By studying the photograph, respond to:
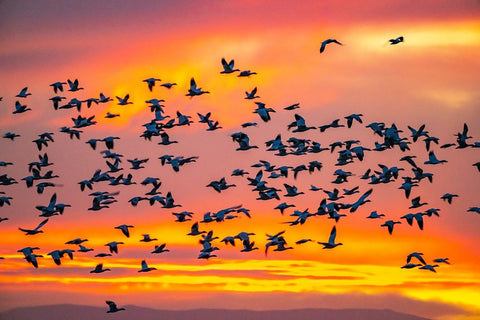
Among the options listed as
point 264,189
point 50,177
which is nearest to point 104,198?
point 50,177

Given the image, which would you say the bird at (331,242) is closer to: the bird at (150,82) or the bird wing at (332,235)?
the bird wing at (332,235)

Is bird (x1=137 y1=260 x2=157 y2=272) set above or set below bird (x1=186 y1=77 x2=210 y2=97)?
below

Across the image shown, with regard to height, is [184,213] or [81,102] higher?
[81,102]

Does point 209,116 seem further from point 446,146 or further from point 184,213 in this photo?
point 446,146

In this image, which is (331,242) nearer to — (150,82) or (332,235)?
(332,235)

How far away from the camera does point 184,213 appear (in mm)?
100562

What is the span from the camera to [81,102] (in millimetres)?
99250

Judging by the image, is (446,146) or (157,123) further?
(157,123)

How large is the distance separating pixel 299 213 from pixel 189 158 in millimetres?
8288

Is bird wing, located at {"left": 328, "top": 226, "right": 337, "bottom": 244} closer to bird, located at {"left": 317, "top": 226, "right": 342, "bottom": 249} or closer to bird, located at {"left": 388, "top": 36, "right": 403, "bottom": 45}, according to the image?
bird, located at {"left": 317, "top": 226, "right": 342, "bottom": 249}

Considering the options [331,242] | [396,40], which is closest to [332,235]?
[331,242]

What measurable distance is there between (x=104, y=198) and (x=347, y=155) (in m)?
16.2

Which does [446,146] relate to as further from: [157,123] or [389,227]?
[157,123]

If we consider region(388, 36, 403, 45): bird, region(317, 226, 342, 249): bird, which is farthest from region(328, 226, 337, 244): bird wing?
region(388, 36, 403, 45): bird
